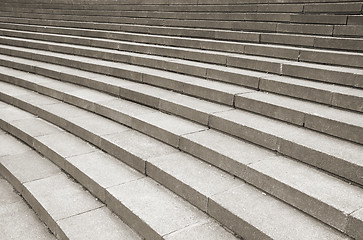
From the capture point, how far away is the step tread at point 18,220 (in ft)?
10.1

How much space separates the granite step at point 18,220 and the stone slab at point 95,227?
0.30 m

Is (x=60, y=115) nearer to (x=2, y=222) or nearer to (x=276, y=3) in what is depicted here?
(x=2, y=222)

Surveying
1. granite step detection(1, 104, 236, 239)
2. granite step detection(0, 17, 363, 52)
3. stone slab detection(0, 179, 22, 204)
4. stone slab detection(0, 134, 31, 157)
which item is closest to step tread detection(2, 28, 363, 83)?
granite step detection(0, 17, 363, 52)

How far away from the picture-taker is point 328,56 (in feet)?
13.8

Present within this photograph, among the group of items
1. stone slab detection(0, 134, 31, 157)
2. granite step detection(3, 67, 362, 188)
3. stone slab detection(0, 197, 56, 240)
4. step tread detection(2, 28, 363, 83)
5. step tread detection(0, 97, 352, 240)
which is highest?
step tread detection(2, 28, 363, 83)

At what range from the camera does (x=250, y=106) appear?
378 centimetres

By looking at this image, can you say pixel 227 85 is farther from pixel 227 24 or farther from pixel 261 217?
pixel 261 217

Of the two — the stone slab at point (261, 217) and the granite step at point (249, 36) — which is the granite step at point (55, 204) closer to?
the stone slab at point (261, 217)

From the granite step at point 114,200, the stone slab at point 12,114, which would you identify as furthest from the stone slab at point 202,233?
the stone slab at point 12,114

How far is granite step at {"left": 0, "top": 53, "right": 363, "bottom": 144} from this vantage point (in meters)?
3.04

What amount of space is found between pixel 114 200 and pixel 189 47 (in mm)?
3678

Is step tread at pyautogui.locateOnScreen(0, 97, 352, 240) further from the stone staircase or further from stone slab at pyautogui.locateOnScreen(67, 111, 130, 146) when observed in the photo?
stone slab at pyautogui.locateOnScreen(67, 111, 130, 146)

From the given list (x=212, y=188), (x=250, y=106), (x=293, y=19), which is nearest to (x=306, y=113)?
(x=250, y=106)

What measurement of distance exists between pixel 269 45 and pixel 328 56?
1168 mm
